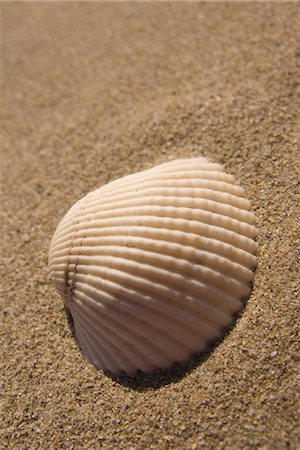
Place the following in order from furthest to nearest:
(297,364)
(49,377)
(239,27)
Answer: (239,27), (49,377), (297,364)

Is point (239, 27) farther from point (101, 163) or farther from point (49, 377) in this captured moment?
point (49, 377)

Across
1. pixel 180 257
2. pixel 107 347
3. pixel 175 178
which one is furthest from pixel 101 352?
pixel 175 178

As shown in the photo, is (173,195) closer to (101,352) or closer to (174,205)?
(174,205)

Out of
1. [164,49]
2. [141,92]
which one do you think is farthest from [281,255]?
[164,49]

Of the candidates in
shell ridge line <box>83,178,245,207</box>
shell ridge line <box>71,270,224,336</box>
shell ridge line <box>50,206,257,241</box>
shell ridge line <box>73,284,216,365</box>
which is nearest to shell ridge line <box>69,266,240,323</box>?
shell ridge line <box>71,270,224,336</box>

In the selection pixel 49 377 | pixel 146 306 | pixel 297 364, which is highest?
pixel 146 306

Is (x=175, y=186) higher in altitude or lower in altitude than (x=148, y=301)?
higher

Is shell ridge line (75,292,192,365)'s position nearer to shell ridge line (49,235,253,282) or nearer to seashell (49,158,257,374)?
seashell (49,158,257,374)
